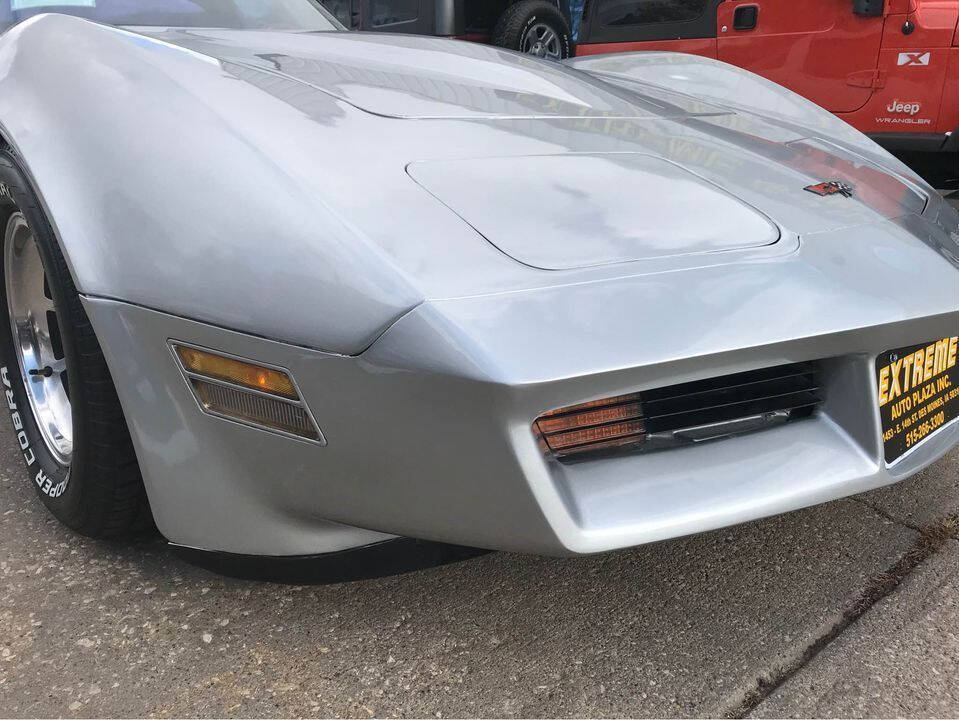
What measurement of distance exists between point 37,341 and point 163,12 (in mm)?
825

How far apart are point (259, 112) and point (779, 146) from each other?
108 centimetres

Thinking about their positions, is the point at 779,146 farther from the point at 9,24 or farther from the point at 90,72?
the point at 9,24

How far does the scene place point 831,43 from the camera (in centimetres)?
443

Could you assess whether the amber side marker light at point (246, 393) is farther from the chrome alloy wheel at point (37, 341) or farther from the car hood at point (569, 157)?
the chrome alloy wheel at point (37, 341)

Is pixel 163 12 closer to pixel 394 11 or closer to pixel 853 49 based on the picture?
pixel 853 49

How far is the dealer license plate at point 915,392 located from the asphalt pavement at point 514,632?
310mm

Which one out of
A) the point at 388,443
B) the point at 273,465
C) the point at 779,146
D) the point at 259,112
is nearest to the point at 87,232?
the point at 259,112

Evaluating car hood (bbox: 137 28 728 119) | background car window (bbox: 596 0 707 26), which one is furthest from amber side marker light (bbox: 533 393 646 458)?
background car window (bbox: 596 0 707 26)

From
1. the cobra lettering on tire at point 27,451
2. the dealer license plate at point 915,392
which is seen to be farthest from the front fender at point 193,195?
the dealer license plate at point 915,392

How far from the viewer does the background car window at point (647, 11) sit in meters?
5.02

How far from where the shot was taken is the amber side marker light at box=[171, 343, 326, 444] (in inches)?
48.0

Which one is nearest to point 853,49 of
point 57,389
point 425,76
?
point 425,76

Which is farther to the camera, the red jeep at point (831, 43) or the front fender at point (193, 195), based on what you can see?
the red jeep at point (831, 43)

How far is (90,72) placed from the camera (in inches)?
59.6
